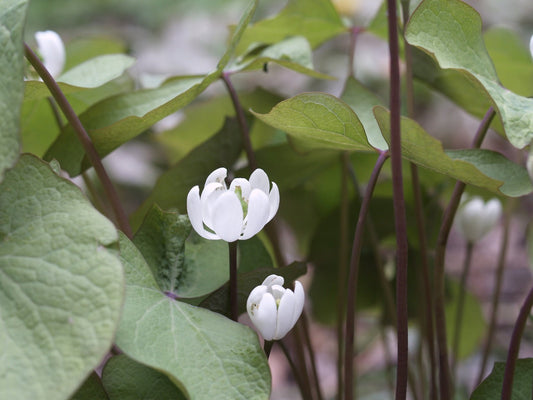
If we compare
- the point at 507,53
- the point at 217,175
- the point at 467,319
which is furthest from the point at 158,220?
the point at 467,319

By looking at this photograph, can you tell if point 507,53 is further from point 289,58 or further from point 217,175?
point 217,175

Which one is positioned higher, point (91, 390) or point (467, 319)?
point (91, 390)

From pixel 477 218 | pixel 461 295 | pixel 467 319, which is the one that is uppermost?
pixel 477 218

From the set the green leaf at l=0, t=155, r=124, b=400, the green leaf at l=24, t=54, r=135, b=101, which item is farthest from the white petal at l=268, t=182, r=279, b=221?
the green leaf at l=24, t=54, r=135, b=101

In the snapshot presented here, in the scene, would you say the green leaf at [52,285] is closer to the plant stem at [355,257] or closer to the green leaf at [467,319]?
the plant stem at [355,257]

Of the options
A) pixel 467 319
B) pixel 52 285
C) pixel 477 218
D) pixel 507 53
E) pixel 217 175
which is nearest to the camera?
pixel 52 285

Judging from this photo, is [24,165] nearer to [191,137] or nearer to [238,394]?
[238,394]
